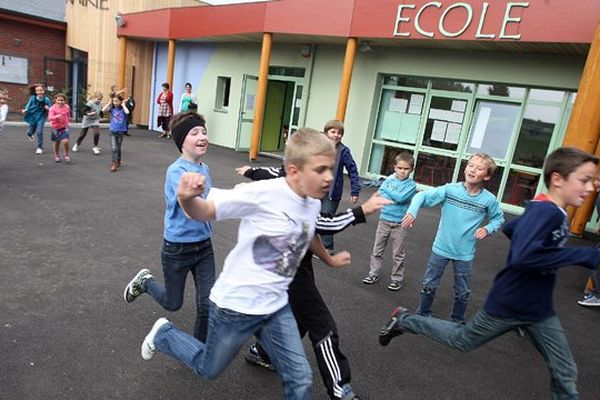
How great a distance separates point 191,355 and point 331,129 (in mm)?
2904

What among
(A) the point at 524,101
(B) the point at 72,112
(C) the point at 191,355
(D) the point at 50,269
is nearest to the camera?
(C) the point at 191,355

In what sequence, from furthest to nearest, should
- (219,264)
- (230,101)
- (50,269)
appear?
(230,101) → (219,264) → (50,269)

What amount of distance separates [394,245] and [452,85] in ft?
23.3

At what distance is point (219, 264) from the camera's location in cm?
492

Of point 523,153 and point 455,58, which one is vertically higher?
point 455,58

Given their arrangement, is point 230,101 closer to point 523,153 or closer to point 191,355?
point 523,153

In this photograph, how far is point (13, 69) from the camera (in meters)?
18.8

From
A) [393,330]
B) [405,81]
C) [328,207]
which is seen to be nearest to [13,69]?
[405,81]

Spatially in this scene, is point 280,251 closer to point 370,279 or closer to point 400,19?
point 370,279

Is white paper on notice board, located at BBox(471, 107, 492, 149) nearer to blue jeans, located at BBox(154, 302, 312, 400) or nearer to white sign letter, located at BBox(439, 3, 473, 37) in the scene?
white sign letter, located at BBox(439, 3, 473, 37)

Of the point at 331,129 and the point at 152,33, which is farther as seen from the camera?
the point at 152,33

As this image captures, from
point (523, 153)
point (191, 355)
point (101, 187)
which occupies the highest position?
point (523, 153)

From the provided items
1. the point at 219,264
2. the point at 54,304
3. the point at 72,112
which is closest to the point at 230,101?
the point at 72,112

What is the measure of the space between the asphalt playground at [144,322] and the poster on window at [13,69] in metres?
15.4
